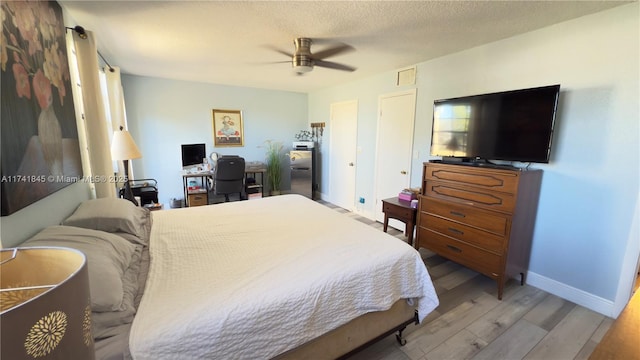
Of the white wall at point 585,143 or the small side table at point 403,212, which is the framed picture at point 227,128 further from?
the white wall at point 585,143

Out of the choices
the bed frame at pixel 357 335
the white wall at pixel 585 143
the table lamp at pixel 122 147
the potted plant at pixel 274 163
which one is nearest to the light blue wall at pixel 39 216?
the table lamp at pixel 122 147

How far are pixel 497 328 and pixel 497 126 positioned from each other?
168 cm

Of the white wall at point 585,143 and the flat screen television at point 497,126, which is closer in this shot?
the white wall at point 585,143

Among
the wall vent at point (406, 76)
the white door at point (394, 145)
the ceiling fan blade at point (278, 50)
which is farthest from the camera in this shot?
the white door at point (394, 145)

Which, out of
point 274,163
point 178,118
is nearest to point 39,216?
point 178,118

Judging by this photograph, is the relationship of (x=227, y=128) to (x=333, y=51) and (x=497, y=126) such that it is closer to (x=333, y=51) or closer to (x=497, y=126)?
(x=333, y=51)

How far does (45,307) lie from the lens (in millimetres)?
394

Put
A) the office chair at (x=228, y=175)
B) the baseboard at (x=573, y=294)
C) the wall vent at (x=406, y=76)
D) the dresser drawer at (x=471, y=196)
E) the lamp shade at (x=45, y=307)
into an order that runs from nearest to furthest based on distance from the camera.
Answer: the lamp shade at (x=45, y=307), the baseboard at (x=573, y=294), the dresser drawer at (x=471, y=196), the wall vent at (x=406, y=76), the office chair at (x=228, y=175)

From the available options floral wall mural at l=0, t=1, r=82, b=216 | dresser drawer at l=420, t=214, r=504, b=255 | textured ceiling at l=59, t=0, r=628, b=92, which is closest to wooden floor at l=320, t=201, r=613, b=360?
dresser drawer at l=420, t=214, r=504, b=255

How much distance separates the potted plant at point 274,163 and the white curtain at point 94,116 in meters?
3.07

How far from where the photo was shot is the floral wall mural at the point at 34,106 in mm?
1034

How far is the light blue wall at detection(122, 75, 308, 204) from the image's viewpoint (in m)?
4.16

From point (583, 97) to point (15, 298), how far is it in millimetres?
3266

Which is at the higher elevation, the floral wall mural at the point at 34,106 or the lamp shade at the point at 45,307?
the floral wall mural at the point at 34,106
